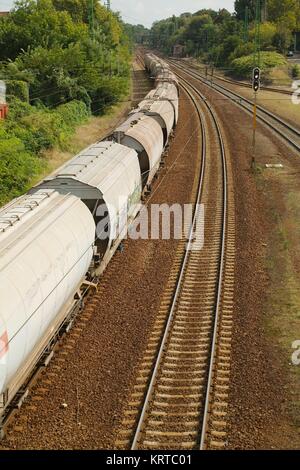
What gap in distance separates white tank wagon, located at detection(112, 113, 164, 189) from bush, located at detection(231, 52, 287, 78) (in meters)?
58.5

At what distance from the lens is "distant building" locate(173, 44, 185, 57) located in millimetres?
169125

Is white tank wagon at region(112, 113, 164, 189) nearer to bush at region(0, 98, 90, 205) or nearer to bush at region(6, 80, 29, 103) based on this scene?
bush at region(0, 98, 90, 205)

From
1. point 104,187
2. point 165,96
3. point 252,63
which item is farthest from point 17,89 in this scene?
point 252,63

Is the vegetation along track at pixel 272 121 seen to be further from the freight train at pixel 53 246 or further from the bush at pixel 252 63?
the freight train at pixel 53 246

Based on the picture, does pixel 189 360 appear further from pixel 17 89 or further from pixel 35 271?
pixel 17 89

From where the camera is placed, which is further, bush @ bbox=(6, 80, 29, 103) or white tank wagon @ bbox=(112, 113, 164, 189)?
bush @ bbox=(6, 80, 29, 103)

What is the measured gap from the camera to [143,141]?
26766 millimetres

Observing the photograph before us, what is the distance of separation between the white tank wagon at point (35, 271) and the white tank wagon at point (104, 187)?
134 centimetres

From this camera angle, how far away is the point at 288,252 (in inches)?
829

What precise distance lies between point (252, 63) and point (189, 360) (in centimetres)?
8044

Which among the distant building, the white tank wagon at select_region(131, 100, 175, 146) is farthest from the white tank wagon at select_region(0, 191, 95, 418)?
the distant building
